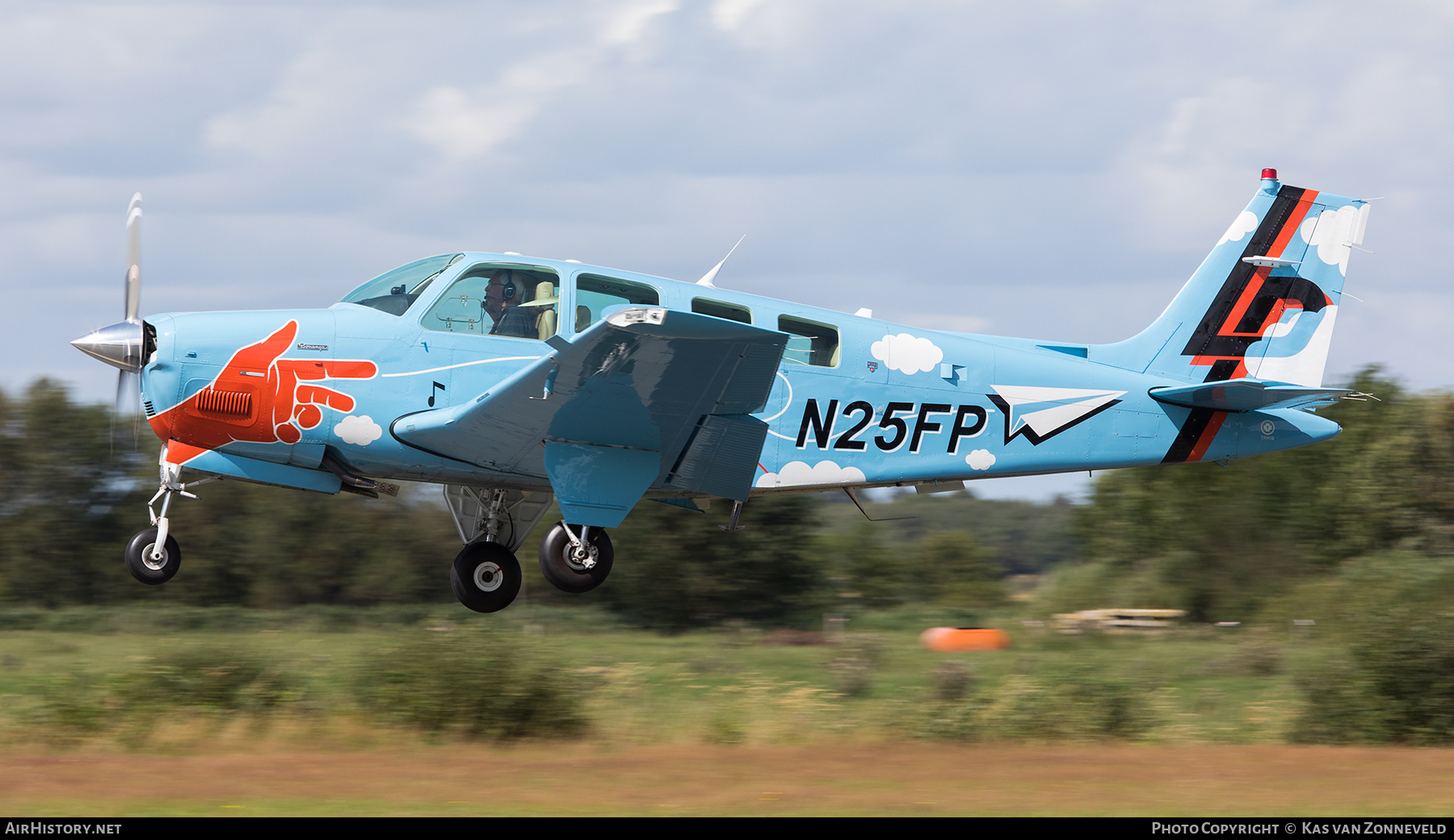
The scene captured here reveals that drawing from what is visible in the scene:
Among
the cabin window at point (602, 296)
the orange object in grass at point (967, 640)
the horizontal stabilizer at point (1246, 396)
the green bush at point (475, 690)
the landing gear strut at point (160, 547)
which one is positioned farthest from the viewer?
the orange object in grass at point (967, 640)

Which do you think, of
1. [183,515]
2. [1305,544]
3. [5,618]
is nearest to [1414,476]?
[1305,544]

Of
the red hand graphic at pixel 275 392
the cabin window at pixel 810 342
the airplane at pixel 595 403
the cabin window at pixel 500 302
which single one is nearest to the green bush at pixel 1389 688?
the airplane at pixel 595 403

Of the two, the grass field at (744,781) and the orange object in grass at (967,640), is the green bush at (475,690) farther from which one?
the orange object in grass at (967,640)

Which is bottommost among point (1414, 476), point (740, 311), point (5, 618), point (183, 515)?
point (5, 618)

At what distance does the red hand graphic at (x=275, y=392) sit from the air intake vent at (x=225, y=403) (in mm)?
30

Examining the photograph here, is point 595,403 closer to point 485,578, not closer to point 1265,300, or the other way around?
point 485,578

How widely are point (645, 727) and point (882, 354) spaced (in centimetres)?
595

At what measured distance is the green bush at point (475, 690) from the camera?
1512 cm

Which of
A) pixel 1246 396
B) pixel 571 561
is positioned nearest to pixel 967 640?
pixel 1246 396

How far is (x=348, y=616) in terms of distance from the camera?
120ft

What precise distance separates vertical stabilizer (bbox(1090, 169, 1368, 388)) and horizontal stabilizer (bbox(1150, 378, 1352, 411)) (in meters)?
0.55

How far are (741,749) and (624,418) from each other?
4844 millimetres

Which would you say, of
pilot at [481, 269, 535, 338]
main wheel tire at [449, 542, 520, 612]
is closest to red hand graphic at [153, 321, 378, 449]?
pilot at [481, 269, 535, 338]
